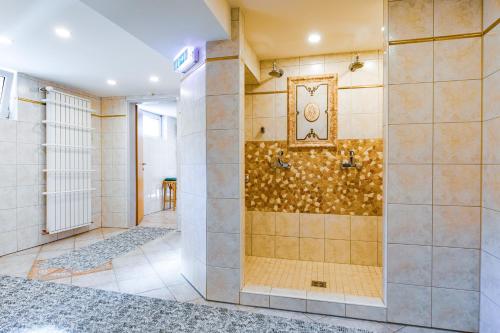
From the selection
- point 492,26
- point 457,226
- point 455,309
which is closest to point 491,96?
point 492,26

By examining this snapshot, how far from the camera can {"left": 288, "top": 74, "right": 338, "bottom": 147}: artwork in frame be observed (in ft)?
9.89

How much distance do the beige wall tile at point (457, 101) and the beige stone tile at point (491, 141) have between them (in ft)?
0.35

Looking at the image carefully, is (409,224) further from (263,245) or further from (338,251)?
(263,245)

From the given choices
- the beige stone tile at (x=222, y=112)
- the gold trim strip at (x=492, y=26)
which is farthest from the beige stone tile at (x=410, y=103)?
the beige stone tile at (x=222, y=112)

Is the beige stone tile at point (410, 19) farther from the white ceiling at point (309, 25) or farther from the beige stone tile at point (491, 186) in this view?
the beige stone tile at point (491, 186)

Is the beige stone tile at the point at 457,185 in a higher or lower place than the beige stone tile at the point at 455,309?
higher

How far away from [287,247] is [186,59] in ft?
7.62

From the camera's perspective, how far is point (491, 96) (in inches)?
66.9

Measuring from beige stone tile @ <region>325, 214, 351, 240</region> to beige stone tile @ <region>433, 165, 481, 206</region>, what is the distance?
1207mm

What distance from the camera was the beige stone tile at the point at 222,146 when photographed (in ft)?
7.21

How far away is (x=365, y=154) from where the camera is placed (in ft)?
9.66

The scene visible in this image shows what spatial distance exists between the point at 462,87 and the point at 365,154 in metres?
1.21

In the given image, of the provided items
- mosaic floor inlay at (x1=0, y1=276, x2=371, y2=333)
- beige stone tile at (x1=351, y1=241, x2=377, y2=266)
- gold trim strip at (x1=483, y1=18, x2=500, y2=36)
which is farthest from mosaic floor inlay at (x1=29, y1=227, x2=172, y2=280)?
gold trim strip at (x1=483, y1=18, x2=500, y2=36)

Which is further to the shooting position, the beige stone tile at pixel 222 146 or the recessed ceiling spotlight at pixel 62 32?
the recessed ceiling spotlight at pixel 62 32
